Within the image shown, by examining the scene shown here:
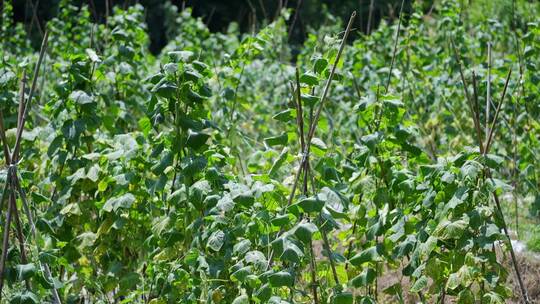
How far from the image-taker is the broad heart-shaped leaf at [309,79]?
8.36ft

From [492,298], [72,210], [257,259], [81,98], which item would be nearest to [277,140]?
[257,259]

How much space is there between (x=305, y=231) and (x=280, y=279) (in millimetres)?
156

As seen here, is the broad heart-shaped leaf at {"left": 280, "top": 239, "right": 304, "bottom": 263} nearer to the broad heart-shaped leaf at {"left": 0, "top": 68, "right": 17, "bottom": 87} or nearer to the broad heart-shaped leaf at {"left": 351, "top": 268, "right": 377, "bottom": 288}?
the broad heart-shaped leaf at {"left": 351, "top": 268, "right": 377, "bottom": 288}

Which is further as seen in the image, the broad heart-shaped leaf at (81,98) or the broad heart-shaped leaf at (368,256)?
the broad heart-shaped leaf at (81,98)

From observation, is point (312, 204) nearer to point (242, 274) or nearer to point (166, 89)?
point (242, 274)

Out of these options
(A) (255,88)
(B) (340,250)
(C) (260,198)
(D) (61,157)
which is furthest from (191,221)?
(A) (255,88)

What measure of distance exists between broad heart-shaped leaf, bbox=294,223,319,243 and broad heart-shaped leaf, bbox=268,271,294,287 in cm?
11

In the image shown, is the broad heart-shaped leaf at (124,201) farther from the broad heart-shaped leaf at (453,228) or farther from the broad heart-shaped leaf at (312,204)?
the broad heart-shaped leaf at (453,228)

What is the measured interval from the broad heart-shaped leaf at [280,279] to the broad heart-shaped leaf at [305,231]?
11cm

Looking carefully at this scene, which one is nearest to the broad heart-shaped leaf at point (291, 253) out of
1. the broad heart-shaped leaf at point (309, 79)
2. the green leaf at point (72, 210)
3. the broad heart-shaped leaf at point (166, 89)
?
the broad heart-shaped leaf at point (309, 79)

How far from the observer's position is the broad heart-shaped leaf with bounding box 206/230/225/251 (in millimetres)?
2551

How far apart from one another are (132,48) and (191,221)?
1.42 meters

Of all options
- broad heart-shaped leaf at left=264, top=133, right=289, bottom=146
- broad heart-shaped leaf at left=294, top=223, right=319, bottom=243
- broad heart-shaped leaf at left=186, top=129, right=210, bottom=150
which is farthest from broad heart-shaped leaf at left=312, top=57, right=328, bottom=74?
broad heart-shaped leaf at left=294, top=223, right=319, bottom=243

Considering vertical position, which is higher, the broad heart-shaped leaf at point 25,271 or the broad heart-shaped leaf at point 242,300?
the broad heart-shaped leaf at point 25,271
